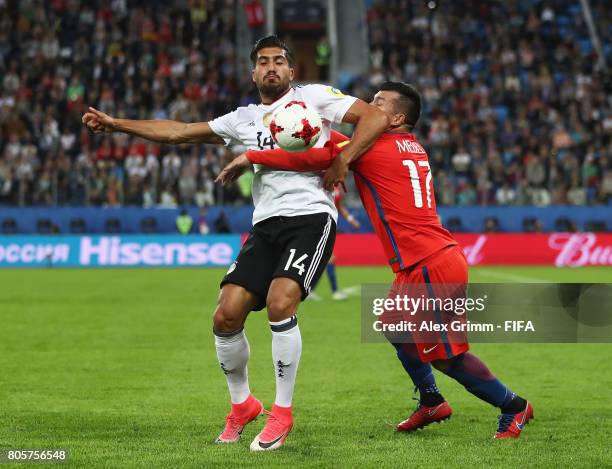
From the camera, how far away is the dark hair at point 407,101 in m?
6.67

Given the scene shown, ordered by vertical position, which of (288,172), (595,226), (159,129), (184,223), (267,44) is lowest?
(595,226)

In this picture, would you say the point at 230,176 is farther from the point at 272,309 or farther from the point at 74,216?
the point at 74,216

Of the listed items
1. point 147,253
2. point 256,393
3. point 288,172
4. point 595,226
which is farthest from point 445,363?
point 595,226

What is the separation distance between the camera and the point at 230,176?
6.38 metres

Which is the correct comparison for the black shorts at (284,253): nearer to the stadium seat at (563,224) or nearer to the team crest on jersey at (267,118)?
the team crest on jersey at (267,118)

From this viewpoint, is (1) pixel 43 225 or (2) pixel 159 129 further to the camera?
(1) pixel 43 225

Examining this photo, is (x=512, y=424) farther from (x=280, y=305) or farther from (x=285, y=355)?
(x=280, y=305)

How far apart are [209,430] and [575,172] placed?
2256cm

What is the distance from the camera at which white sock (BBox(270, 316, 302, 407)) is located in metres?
6.26

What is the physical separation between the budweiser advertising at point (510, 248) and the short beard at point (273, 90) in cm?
1982

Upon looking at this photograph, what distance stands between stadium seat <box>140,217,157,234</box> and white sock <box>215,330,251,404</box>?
21.0m

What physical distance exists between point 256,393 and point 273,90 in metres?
2.96

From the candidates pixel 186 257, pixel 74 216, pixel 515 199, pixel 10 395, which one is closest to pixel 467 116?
pixel 515 199

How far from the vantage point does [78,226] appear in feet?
90.0
